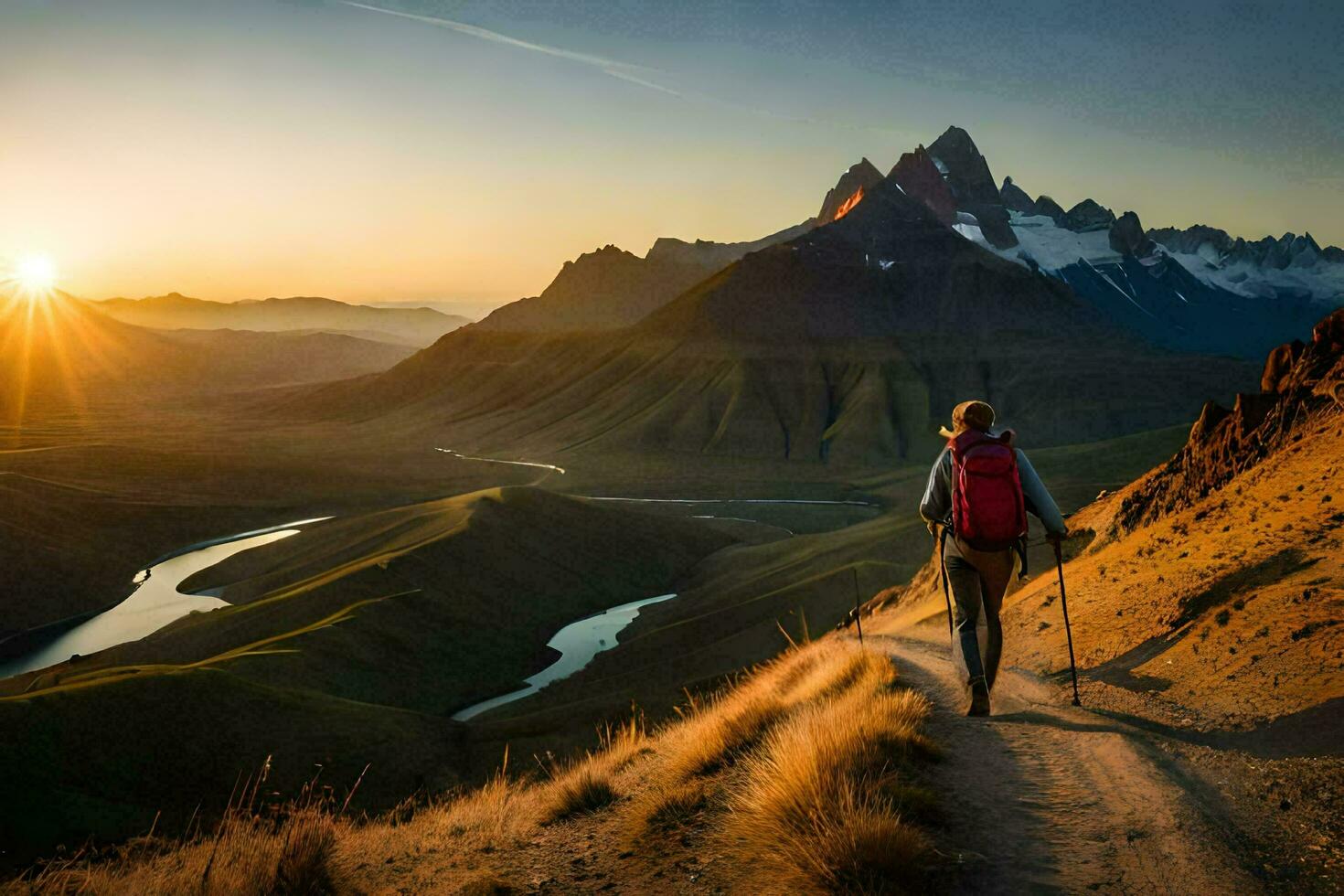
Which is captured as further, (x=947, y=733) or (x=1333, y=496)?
(x=1333, y=496)

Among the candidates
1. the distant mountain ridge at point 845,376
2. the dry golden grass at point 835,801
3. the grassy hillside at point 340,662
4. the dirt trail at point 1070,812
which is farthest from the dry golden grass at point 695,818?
the distant mountain ridge at point 845,376

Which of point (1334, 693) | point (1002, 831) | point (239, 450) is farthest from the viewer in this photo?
point (239, 450)

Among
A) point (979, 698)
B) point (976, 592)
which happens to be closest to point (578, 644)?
point (979, 698)

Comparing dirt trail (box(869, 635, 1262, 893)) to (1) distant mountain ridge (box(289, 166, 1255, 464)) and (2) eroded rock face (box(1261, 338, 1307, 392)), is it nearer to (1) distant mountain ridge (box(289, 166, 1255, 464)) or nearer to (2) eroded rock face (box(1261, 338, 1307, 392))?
(2) eroded rock face (box(1261, 338, 1307, 392))

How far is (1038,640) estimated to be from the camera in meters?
11.3

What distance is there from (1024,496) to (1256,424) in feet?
31.2

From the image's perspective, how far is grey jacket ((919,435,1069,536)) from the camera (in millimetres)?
7219

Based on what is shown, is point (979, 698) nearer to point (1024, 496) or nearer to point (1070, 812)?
point (1024, 496)

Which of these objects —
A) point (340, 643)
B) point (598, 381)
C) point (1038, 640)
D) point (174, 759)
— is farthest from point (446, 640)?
point (598, 381)

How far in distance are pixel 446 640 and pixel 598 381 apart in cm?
13405

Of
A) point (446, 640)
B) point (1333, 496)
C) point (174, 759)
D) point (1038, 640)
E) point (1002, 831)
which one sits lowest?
point (446, 640)

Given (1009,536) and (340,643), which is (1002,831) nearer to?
(1009,536)

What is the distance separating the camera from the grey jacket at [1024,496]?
7.22 meters

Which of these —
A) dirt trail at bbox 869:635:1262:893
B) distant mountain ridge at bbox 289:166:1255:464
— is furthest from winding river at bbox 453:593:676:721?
distant mountain ridge at bbox 289:166:1255:464
